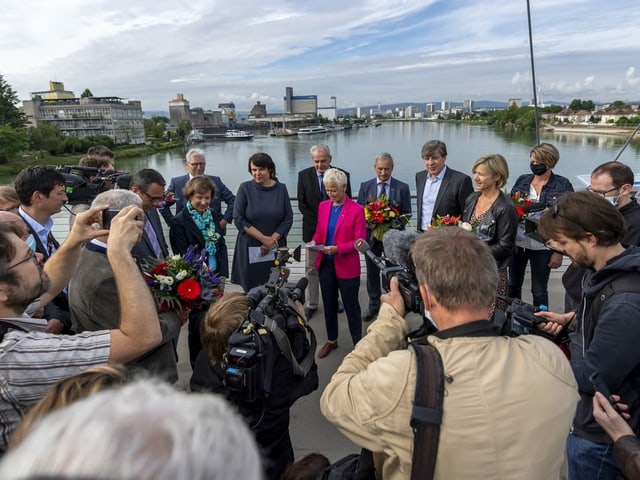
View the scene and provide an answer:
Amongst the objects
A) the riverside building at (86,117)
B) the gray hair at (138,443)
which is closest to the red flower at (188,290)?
the gray hair at (138,443)

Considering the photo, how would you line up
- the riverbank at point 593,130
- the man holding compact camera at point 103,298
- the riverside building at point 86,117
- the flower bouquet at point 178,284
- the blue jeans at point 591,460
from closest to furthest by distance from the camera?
the blue jeans at point 591,460 < the man holding compact camera at point 103,298 < the flower bouquet at point 178,284 < the riverbank at point 593,130 < the riverside building at point 86,117

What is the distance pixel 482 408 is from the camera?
2.81 feet

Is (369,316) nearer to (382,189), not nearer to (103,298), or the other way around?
(382,189)

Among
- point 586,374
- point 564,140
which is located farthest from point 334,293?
point 564,140

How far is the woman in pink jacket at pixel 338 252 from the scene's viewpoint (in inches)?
113

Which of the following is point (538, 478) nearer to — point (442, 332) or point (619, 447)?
point (442, 332)

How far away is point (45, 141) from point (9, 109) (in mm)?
5386

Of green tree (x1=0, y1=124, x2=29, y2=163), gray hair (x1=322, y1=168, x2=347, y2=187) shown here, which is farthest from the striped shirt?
green tree (x1=0, y1=124, x2=29, y2=163)

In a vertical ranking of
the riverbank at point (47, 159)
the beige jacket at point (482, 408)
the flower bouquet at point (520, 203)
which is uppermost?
the riverbank at point (47, 159)

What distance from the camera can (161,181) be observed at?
2.57m

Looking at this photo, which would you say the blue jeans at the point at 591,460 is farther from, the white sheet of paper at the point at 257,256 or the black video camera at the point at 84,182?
the black video camera at the point at 84,182

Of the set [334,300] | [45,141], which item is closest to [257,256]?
[334,300]

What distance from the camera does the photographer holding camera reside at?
864 mm

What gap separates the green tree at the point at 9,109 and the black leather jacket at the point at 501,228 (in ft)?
162
